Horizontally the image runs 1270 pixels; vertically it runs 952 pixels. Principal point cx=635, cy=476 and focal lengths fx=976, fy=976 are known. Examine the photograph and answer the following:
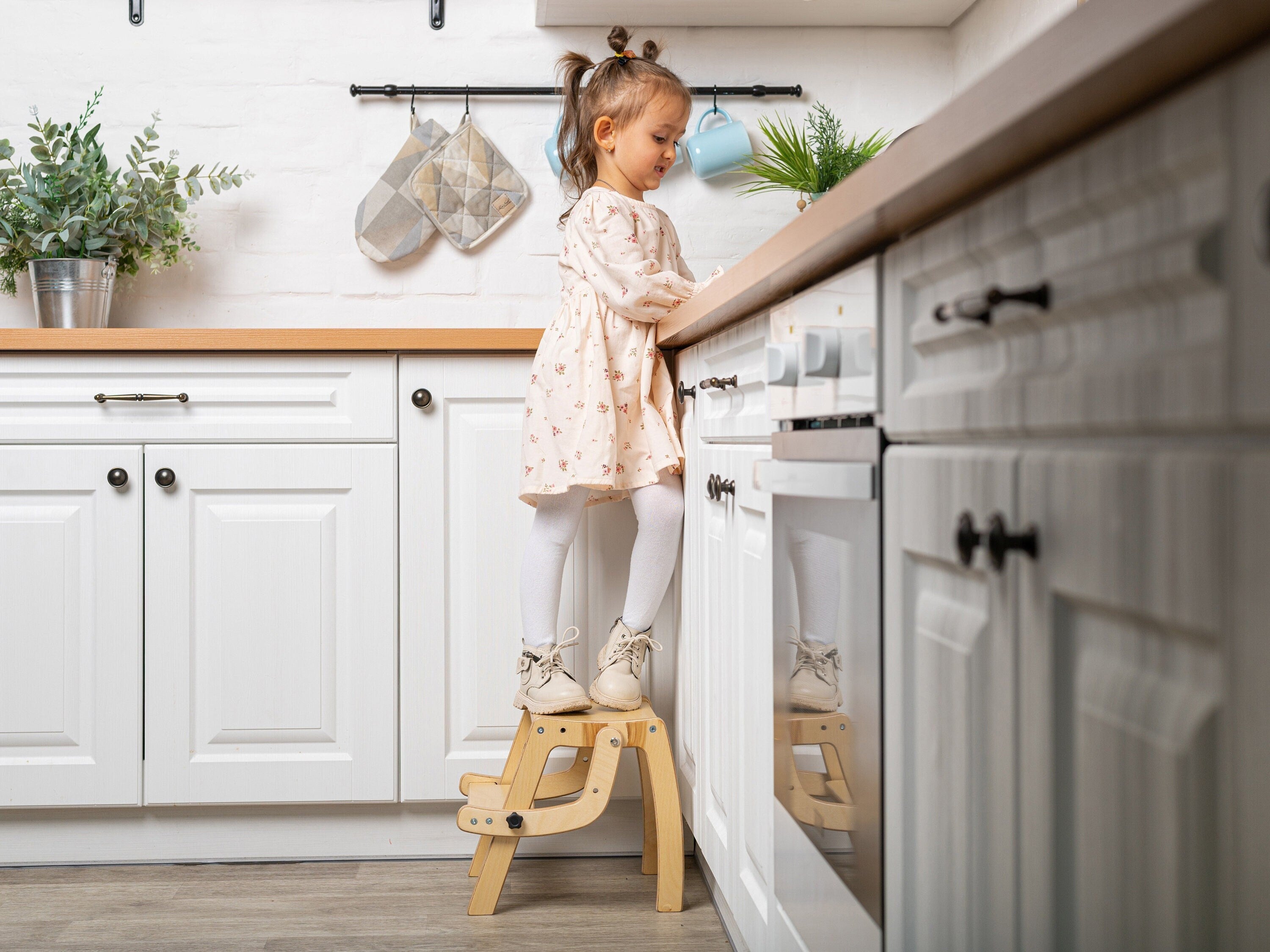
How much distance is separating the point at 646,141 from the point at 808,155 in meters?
0.44

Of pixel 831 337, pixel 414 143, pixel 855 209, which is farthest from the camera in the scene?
pixel 414 143

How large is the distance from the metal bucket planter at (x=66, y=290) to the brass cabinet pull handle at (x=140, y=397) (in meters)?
0.35

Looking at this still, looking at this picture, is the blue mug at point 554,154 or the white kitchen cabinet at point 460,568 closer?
the white kitchen cabinet at point 460,568

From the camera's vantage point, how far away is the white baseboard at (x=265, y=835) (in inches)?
64.6

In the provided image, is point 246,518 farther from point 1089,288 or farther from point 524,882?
point 1089,288

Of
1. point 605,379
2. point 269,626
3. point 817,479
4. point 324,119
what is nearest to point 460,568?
point 269,626

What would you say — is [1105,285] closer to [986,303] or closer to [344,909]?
[986,303]

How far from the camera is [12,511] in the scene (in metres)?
1.60

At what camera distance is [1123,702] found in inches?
15.4

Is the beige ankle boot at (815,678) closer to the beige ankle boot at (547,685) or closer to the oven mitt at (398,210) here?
the beige ankle boot at (547,685)

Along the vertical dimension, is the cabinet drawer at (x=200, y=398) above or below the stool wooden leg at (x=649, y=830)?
above

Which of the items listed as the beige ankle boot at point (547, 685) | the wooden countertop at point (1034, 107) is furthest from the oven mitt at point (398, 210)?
the wooden countertop at point (1034, 107)

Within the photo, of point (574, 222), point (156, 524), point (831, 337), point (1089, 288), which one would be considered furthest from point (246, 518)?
point (1089, 288)

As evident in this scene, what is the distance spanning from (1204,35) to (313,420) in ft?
4.86
